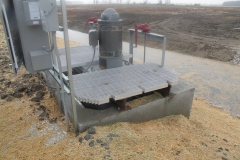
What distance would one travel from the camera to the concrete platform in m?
2.82

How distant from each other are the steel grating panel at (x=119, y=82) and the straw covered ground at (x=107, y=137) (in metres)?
0.45

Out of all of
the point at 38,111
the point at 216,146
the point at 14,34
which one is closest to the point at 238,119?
the point at 216,146

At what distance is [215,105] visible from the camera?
4852mm

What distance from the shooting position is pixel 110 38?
12.4 ft

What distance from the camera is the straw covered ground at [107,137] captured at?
2.49 m

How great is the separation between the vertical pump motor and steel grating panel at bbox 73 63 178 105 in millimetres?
329

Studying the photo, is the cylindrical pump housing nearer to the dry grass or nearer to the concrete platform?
the concrete platform

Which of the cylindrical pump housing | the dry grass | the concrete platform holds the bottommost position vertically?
the dry grass

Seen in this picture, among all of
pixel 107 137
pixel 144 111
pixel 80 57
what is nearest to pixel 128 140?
pixel 107 137

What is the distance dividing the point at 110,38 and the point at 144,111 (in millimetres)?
1519

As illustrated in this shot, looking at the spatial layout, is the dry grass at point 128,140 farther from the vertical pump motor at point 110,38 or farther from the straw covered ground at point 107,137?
the vertical pump motor at point 110,38

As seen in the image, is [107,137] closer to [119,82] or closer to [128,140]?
[128,140]

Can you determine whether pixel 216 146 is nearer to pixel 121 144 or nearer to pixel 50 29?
pixel 121 144

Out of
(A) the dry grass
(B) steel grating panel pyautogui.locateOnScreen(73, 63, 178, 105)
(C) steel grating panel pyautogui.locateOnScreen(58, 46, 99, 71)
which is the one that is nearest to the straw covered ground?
(A) the dry grass
